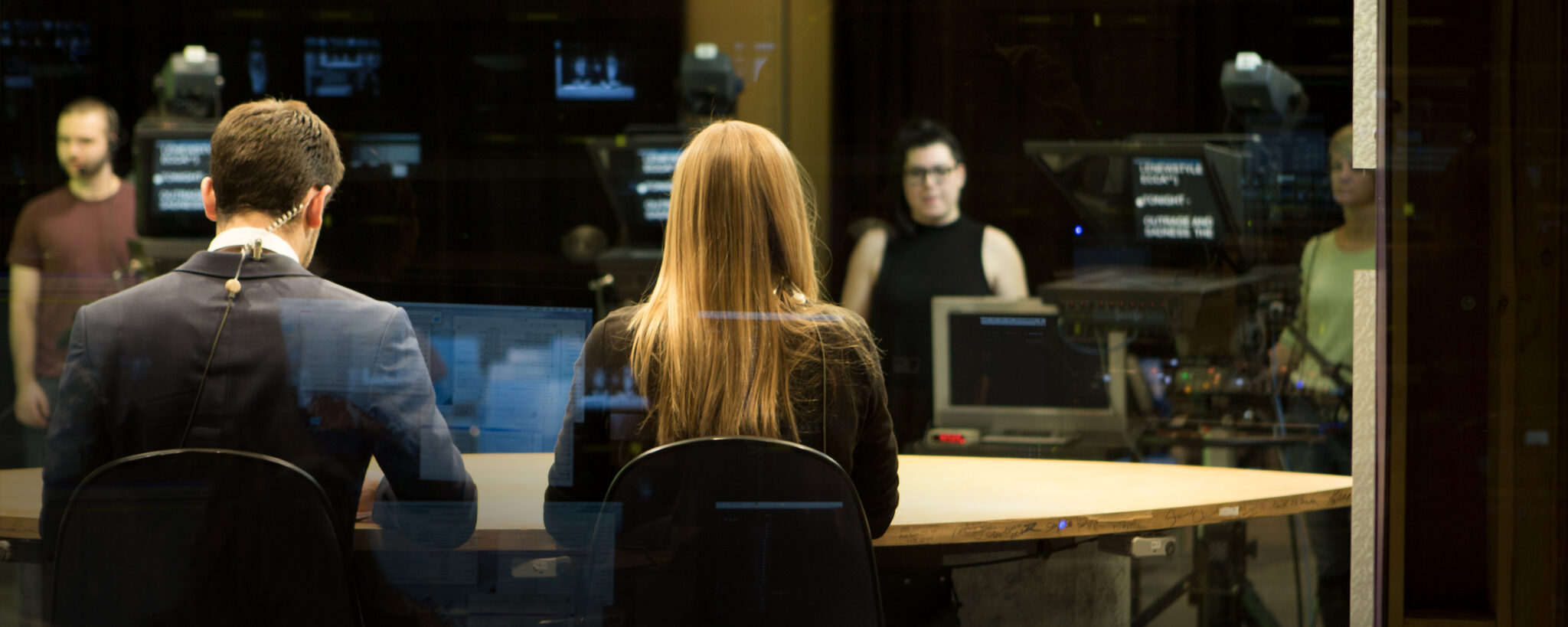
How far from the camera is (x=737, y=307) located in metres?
1.25

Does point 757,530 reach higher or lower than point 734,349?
lower

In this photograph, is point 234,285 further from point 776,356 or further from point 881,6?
point 881,6

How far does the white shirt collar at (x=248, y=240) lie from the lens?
1275 millimetres

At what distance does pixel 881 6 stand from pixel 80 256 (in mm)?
1504

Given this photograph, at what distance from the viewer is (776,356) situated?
120cm

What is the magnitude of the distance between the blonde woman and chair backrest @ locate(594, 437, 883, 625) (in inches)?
3.9

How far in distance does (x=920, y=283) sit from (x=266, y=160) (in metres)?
1.78

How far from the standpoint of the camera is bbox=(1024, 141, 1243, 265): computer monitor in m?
2.79

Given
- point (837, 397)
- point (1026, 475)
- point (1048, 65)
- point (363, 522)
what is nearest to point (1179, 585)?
point (1026, 475)
